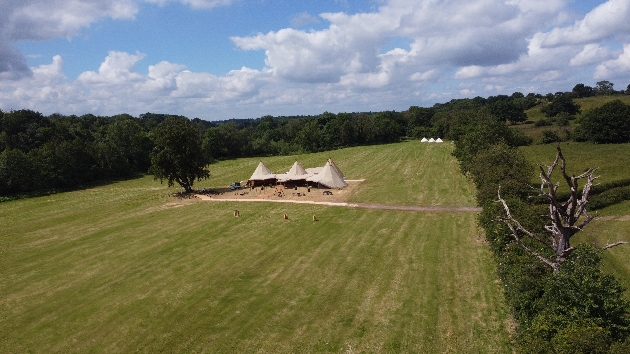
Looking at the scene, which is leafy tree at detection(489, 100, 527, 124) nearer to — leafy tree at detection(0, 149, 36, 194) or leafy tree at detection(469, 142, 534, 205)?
leafy tree at detection(469, 142, 534, 205)

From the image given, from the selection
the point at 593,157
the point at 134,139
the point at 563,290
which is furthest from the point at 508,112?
the point at 563,290

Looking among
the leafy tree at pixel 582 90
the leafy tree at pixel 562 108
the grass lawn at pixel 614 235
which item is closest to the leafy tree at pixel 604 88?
the leafy tree at pixel 582 90

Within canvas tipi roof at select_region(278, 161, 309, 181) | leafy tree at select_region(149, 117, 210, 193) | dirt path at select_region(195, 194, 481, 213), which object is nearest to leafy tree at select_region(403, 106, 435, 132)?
canvas tipi roof at select_region(278, 161, 309, 181)

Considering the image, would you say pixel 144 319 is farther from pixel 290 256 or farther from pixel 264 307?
pixel 290 256

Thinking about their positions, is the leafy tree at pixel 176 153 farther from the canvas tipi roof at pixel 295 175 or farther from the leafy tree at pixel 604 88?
the leafy tree at pixel 604 88

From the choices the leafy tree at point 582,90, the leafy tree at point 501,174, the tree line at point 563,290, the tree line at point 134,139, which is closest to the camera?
the tree line at point 563,290

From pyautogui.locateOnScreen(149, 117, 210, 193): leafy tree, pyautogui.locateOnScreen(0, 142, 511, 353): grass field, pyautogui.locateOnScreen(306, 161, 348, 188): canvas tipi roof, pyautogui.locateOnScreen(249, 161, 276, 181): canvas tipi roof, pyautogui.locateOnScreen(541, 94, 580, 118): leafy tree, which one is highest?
pyautogui.locateOnScreen(541, 94, 580, 118): leafy tree
